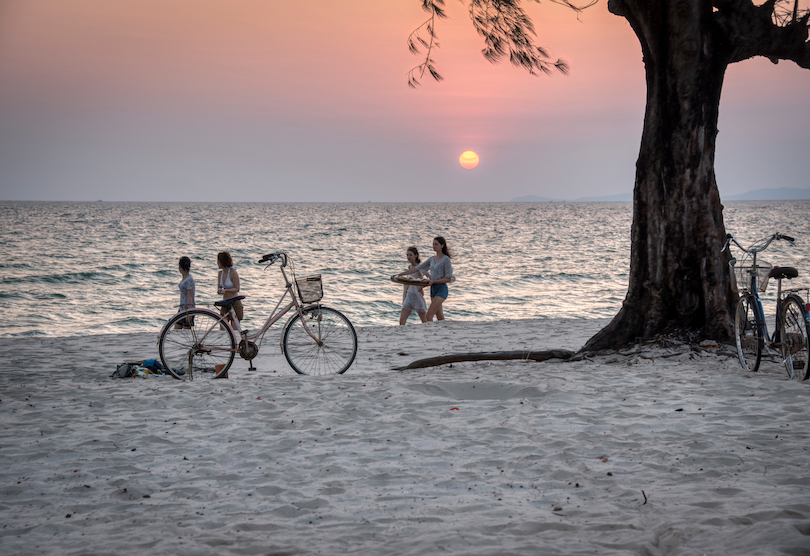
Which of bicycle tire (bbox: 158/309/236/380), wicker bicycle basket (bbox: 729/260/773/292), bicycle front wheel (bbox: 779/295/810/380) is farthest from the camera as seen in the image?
bicycle tire (bbox: 158/309/236/380)

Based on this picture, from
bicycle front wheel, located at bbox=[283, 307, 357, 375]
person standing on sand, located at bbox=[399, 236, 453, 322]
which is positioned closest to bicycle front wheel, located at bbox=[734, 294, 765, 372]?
bicycle front wheel, located at bbox=[283, 307, 357, 375]

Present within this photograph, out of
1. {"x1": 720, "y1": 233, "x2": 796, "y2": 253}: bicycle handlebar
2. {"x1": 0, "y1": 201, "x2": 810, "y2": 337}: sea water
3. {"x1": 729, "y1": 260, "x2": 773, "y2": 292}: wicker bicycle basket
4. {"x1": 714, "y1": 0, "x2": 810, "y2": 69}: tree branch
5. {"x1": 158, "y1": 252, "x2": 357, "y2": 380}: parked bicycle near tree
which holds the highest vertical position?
{"x1": 714, "y1": 0, "x2": 810, "y2": 69}: tree branch

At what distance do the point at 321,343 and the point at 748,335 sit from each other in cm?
468

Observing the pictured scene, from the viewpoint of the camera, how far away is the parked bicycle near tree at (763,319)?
509 cm

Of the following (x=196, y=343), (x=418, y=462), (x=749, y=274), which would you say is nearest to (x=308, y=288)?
(x=196, y=343)

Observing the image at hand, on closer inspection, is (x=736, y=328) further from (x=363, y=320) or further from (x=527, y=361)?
(x=363, y=320)

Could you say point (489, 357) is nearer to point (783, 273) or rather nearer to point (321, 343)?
point (321, 343)

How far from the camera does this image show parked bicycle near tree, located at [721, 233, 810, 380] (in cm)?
509

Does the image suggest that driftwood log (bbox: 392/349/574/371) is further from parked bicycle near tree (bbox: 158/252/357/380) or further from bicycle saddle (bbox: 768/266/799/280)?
bicycle saddle (bbox: 768/266/799/280)

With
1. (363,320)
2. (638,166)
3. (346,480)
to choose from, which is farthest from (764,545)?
(363,320)

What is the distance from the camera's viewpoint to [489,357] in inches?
273

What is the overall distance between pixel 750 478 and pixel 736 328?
3185mm

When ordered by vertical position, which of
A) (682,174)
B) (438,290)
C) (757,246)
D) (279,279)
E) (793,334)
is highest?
(682,174)

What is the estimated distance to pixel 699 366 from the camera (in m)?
6.10
